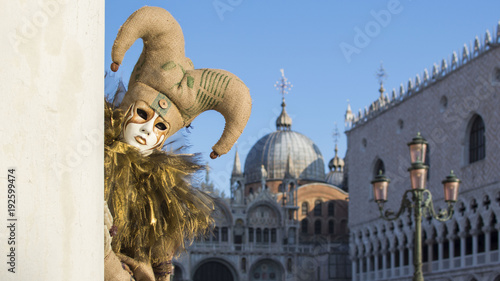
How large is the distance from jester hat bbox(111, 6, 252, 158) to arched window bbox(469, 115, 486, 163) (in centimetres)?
1982

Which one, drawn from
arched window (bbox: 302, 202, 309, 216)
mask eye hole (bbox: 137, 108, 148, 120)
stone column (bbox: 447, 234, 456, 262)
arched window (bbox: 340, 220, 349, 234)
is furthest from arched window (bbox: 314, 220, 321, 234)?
mask eye hole (bbox: 137, 108, 148, 120)

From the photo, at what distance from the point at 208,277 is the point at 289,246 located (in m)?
3.88

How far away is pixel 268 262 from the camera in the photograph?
32.0 m

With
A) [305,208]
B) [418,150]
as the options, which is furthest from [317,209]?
[418,150]

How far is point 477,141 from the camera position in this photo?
21562mm

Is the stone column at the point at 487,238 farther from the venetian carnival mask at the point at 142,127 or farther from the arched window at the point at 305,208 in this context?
the venetian carnival mask at the point at 142,127

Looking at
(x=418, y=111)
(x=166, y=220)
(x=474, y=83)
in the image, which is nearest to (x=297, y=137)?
(x=418, y=111)

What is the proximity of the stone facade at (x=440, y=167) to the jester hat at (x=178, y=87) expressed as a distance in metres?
18.8

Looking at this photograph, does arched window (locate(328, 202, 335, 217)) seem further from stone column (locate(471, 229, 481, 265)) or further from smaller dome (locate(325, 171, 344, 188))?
stone column (locate(471, 229, 481, 265))

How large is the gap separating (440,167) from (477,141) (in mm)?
1921

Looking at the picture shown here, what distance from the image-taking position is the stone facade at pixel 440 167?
20688 millimetres

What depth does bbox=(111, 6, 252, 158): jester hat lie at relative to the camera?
2.52m

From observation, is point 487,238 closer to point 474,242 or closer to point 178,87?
point 474,242

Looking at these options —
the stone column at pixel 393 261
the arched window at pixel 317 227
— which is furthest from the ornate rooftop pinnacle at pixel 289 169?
the stone column at pixel 393 261
